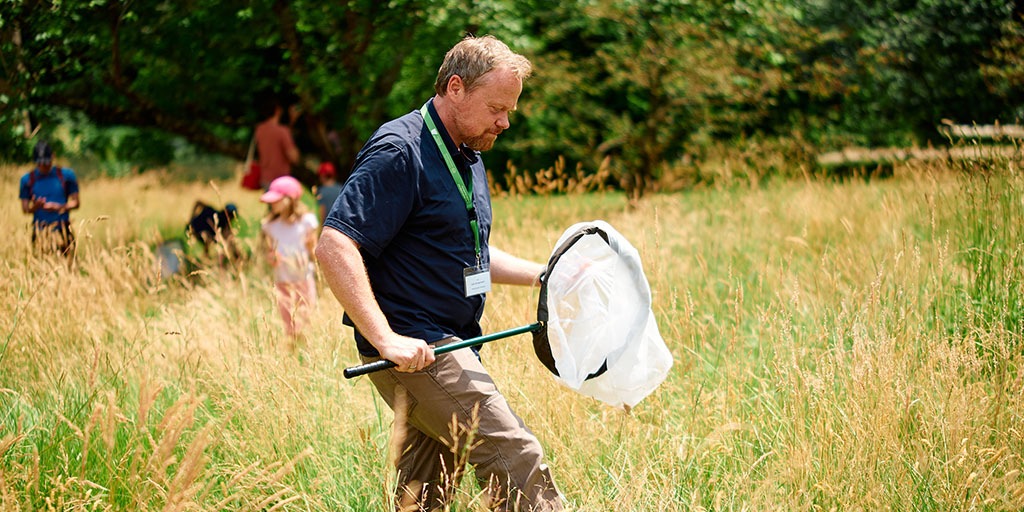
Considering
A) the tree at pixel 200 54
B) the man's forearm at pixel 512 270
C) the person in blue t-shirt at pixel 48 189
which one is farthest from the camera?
the person in blue t-shirt at pixel 48 189

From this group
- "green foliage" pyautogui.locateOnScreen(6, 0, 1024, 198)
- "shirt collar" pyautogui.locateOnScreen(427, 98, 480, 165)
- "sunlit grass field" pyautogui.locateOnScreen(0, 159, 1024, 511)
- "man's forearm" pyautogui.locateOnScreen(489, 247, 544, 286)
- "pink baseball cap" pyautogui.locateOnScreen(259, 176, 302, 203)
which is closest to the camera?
"shirt collar" pyautogui.locateOnScreen(427, 98, 480, 165)

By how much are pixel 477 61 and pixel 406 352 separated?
37.4 inches

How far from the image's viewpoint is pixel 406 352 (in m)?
2.43

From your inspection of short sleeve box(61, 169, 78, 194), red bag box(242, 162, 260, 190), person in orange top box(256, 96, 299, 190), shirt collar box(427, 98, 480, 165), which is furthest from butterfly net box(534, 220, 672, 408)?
red bag box(242, 162, 260, 190)

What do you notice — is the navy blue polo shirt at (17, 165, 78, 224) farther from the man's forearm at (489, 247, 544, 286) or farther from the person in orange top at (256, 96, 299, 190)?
the man's forearm at (489, 247, 544, 286)

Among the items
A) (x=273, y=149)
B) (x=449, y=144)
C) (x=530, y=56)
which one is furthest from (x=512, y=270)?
(x=530, y=56)

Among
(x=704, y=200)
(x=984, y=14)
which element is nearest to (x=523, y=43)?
(x=704, y=200)

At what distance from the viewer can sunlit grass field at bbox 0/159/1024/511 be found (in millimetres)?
2830

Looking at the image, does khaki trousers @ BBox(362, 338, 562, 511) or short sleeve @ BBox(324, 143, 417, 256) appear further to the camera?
khaki trousers @ BBox(362, 338, 562, 511)

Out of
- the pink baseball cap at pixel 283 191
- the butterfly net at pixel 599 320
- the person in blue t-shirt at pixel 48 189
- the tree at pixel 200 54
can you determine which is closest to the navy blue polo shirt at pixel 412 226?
the butterfly net at pixel 599 320

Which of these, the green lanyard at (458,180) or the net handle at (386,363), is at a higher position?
the green lanyard at (458,180)

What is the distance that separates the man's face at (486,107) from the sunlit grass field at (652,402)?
116 cm

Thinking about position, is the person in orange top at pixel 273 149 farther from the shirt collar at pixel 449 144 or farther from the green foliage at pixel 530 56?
the shirt collar at pixel 449 144

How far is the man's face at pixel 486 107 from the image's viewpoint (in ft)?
8.57
